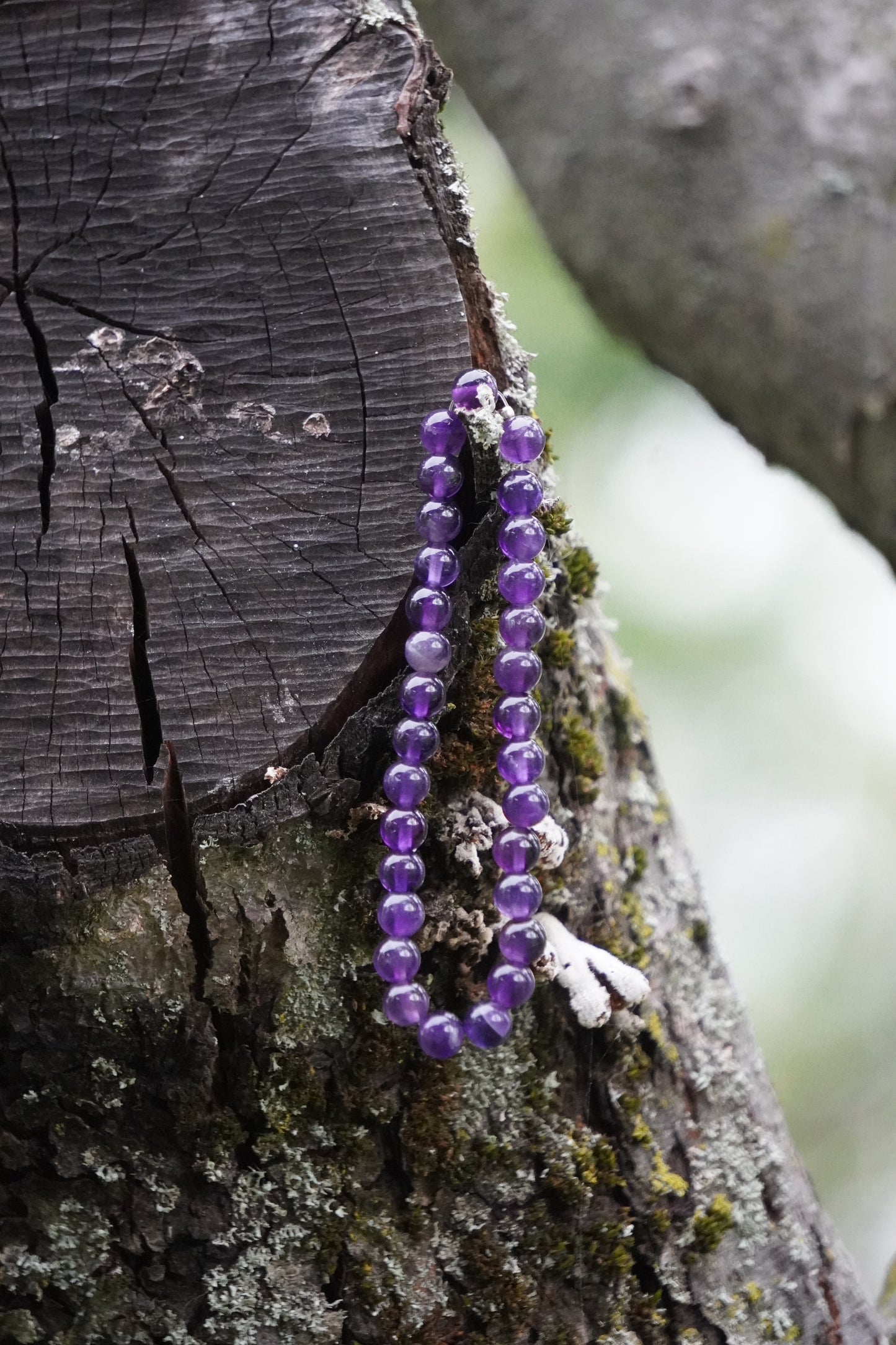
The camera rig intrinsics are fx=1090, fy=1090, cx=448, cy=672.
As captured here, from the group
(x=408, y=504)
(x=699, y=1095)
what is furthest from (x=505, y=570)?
(x=699, y=1095)

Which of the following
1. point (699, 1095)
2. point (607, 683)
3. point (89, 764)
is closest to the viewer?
point (89, 764)

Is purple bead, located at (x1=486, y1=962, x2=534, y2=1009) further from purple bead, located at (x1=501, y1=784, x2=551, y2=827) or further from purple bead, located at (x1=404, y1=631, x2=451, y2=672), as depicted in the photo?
purple bead, located at (x1=404, y1=631, x2=451, y2=672)

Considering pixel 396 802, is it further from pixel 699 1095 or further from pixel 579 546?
pixel 699 1095

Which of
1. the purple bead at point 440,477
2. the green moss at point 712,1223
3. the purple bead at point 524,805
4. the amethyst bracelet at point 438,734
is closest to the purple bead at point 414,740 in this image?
the amethyst bracelet at point 438,734

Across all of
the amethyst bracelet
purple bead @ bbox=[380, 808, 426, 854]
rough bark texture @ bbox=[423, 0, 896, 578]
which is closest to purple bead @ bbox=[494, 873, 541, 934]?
the amethyst bracelet

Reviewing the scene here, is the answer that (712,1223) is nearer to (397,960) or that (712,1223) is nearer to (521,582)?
(397,960)

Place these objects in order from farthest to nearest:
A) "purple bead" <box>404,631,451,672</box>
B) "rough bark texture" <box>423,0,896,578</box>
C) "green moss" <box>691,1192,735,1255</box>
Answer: "rough bark texture" <box>423,0,896,578</box> → "green moss" <box>691,1192,735,1255</box> → "purple bead" <box>404,631,451,672</box>
